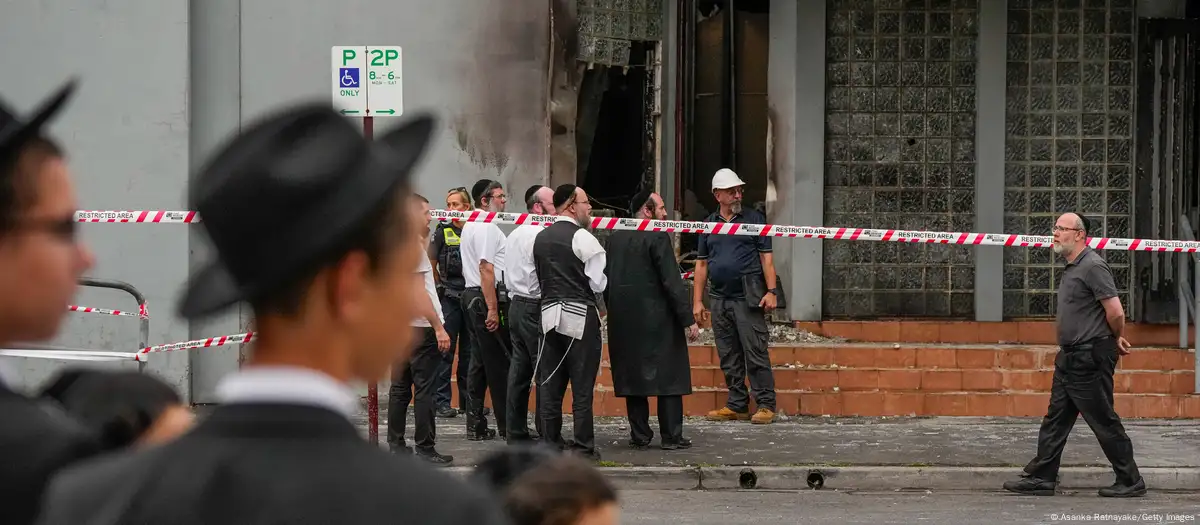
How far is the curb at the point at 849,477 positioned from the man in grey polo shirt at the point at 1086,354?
1.77 ft

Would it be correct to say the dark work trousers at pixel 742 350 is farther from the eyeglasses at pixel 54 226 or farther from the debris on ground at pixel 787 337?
the eyeglasses at pixel 54 226

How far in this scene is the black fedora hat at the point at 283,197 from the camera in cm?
162

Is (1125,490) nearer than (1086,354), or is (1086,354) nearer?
(1086,354)

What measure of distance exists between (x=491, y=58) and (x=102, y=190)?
352 centimetres

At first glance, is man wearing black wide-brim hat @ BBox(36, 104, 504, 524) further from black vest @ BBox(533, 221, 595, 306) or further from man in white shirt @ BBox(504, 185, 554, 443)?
man in white shirt @ BBox(504, 185, 554, 443)

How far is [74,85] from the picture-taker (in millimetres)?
2258

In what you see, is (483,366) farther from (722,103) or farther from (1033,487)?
(722,103)

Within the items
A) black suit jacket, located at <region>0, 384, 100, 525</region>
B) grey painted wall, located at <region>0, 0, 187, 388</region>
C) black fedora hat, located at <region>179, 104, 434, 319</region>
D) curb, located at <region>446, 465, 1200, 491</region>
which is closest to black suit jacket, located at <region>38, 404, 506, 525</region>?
black fedora hat, located at <region>179, 104, 434, 319</region>

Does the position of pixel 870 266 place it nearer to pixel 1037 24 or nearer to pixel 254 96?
pixel 1037 24

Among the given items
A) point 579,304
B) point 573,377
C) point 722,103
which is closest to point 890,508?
point 573,377

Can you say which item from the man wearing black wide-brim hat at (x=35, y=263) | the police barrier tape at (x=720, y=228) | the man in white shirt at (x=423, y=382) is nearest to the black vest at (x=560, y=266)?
the police barrier tape at (x=720, y=228)

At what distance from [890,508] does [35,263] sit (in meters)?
7.82

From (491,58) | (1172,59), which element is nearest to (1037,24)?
(1172,59)

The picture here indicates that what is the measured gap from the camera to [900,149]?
14500 millimetres
